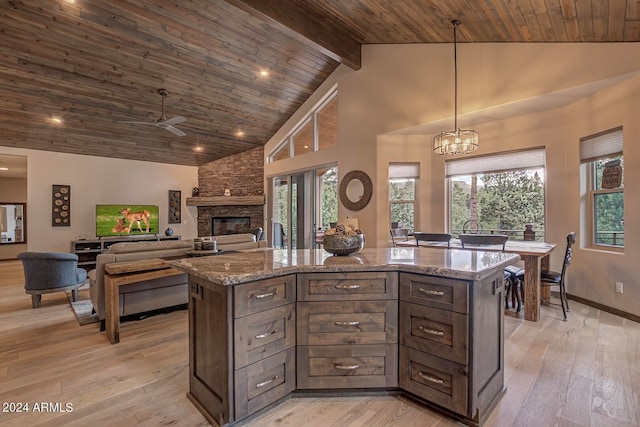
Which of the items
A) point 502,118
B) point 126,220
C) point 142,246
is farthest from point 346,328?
point 126,220

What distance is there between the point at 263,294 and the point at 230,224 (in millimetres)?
7078

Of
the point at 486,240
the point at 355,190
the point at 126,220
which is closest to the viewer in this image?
the point at 486,240

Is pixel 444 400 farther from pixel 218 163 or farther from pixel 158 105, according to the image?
pixel 218 163

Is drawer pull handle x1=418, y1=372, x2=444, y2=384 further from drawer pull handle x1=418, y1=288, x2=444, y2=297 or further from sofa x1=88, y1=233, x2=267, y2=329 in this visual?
sofa x1=88, y1=233, x2=267, y2=329

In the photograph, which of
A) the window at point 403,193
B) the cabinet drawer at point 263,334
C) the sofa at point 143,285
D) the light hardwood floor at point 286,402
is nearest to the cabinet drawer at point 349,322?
the cabinet drawer at point 263,334

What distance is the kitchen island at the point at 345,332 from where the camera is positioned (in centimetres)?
175

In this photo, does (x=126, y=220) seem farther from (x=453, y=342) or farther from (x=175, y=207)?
(x=453, y=342)

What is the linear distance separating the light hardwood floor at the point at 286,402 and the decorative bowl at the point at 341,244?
992 mm

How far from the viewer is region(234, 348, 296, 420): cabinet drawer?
1.76m

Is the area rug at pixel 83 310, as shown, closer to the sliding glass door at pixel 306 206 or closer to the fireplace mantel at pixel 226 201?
the sliding glass door at pixel 306 206

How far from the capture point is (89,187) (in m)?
7.34

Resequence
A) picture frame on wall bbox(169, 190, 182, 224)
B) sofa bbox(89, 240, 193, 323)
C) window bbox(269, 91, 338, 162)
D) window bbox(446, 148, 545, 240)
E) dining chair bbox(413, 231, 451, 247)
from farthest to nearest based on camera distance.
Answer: picture frame on wall bbox(169, 190, 182, 224) < window bbox(269, 91, 338, 162) < window bbox(446, 148, 545, 240) < dining chair bbox(413, 231, 451, 247) < sofa bbox(89, 240, 193, 323)

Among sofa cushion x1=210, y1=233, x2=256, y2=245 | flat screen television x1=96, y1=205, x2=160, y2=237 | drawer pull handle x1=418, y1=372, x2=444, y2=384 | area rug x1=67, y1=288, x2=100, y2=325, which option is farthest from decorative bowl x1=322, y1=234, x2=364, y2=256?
flat screen television x1=96, y1=205, x2=160, y2=237

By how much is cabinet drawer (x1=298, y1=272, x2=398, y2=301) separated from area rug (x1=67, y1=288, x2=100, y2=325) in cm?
312
